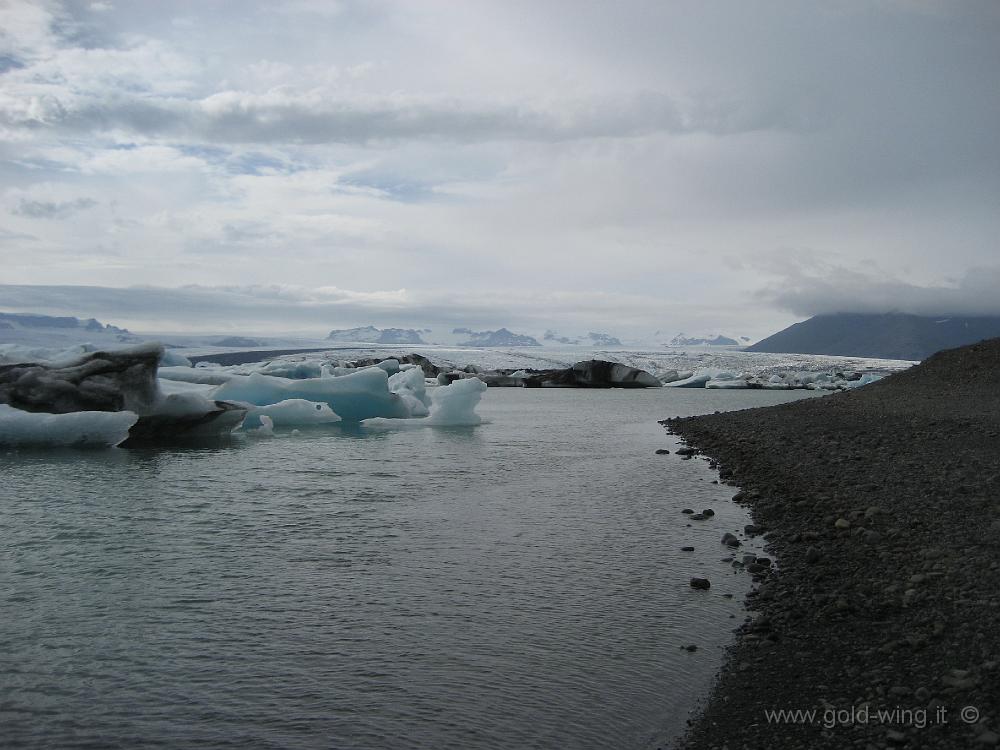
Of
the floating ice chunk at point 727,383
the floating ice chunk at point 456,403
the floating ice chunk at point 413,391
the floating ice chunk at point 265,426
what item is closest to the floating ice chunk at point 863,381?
the floating ice chunk at point 727,383

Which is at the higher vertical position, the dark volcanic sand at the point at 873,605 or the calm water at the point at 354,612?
the dark volcanic sand at the point at 873,605

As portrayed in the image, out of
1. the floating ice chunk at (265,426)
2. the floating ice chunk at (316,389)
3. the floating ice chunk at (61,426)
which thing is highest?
the floating ice chunk at (316,389)

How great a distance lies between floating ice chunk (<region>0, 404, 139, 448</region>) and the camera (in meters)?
15.9

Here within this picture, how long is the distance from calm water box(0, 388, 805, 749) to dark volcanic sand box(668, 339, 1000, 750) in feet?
1.31

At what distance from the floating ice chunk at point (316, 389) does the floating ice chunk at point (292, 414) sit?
1.14 feet

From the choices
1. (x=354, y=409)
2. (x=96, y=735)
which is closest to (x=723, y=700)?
(x=96, y=735)

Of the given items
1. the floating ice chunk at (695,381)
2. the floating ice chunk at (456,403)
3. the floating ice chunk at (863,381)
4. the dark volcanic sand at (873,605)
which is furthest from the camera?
the floating ice chunk at (695,381)

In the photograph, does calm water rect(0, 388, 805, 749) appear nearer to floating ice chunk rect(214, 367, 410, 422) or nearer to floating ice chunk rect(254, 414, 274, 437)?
floating ice chunk rect(254, 414, 274, 437)

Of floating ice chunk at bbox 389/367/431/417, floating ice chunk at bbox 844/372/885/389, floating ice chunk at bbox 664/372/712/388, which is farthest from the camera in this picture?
floating ice chunk at bbox 664/372/712/388

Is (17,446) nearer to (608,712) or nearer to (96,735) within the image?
(96,735)

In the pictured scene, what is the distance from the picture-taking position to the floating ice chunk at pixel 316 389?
2323 centimetres

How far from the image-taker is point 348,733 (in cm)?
417

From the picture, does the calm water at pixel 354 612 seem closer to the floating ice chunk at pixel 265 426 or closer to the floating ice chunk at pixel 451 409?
the floating ice chunk at pixel 265 426

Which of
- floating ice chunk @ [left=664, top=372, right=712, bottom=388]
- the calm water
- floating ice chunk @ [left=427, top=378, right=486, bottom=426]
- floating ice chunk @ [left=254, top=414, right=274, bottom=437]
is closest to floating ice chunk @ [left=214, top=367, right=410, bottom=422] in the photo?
floating ice chunk @ [left=254, top=414, right=274, bottom=437]
